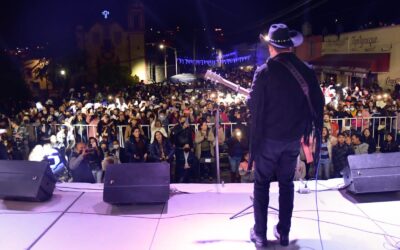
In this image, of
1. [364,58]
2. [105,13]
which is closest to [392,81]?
[364,58]

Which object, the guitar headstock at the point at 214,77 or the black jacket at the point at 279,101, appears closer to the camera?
the black jacket at the point at 279,101

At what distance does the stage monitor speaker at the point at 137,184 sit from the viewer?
385 centimetres

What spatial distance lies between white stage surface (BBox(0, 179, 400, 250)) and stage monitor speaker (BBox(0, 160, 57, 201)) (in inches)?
4.3

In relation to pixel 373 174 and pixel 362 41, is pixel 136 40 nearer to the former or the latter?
pixel 362 41

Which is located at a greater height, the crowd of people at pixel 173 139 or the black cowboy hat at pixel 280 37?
the black cowboy hat at pixel 280 37

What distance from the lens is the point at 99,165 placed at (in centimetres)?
754

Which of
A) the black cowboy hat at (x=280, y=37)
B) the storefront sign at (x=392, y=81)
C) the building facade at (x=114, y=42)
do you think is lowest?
the black cowboy hat at (x=280, y=37)

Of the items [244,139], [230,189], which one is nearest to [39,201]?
[230,189]

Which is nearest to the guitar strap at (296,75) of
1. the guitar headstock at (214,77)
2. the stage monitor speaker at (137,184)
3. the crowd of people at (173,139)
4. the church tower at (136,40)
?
the guitar headstock at (214,77)

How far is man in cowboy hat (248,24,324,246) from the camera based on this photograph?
2.86m

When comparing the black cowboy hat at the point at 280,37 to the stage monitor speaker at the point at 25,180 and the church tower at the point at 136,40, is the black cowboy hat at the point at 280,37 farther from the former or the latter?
the church tower at the point at 136,40

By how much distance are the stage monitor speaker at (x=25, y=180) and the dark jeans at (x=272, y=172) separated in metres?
2.26

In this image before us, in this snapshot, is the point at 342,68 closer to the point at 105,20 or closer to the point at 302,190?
the point at 302,190

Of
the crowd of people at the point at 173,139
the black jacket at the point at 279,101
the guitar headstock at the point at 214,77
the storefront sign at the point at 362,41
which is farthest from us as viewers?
the storefront sign at the point at 362,41
